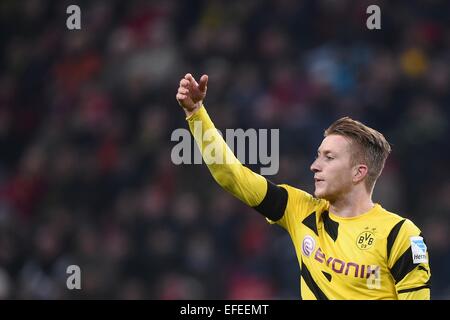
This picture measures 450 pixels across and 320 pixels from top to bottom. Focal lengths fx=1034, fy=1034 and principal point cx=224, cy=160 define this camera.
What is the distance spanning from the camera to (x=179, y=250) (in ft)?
34.2

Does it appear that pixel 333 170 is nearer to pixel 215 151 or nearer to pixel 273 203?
pixel 273 203

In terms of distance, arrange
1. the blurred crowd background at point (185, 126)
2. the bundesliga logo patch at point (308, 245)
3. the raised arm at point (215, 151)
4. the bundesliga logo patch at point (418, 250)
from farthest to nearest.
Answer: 1. the blurred crowd background at point (185, 126)
2. the bundesliga logo patch at point (308, 245)
3. the raised arm at point (215, 151)
4. the bundesliga logo patch at point (418, 250)

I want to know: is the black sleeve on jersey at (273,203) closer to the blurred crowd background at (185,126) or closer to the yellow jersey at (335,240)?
the yellow jersey at (335,240)

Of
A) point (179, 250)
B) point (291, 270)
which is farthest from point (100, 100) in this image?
point (291, 270)

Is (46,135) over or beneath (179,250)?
over

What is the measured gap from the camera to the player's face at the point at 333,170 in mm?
5273

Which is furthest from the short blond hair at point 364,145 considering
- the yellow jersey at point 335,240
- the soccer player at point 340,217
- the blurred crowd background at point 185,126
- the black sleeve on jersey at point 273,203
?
the blurred crowd background at point 185,126

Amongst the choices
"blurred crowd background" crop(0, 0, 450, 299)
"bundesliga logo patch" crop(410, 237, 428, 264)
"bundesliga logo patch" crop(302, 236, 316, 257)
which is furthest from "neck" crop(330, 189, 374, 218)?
"blurred crowd background" crop(0, 0, 450, 299)

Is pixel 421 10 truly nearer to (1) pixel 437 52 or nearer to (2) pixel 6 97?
(1) pixel 437 52

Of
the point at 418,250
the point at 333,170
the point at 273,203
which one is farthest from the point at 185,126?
the point at 418,250
